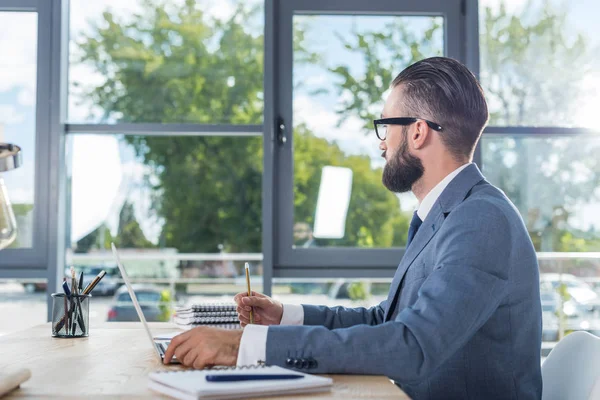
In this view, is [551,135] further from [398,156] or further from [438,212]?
[438,212]

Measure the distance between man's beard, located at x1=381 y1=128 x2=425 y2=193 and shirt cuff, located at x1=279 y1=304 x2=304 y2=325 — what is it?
41 centimetres

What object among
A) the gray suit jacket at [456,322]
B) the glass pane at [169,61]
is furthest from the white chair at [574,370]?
the glass pane at [169,61]

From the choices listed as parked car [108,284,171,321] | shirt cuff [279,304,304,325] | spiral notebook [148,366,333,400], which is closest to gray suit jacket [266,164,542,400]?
spiral notebook [148,366,333,400]

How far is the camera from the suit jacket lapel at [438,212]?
5.50 feet

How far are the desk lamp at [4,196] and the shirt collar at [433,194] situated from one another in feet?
3.12

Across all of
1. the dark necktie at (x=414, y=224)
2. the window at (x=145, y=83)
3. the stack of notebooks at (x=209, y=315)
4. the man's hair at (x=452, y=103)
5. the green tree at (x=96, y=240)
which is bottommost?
the stack of notebooks at (x=209, y=315)

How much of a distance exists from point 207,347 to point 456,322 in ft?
1.49

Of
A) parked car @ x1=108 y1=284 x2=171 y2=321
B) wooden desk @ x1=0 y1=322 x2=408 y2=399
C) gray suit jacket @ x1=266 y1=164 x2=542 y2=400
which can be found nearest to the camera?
wooden desk @ x1=0 y1=322 x2=408 y2=399

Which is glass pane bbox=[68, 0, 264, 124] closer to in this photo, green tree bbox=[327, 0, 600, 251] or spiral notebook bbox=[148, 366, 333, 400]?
green tree bbox=[327, 0, 600, 251]

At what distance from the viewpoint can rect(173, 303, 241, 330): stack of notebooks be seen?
6.52ft

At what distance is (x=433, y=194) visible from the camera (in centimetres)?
186

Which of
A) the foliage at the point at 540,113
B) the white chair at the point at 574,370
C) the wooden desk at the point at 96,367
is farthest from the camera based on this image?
the foliage at the point at 540,113

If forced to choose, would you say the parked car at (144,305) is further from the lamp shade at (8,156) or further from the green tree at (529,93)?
the lamp shade at (8,156)

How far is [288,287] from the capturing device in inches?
132
